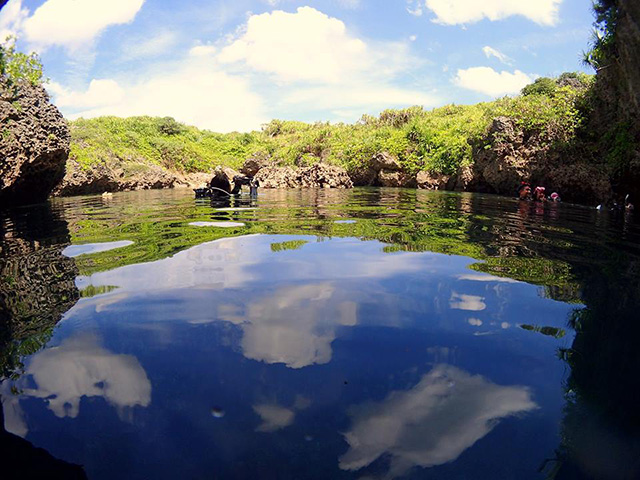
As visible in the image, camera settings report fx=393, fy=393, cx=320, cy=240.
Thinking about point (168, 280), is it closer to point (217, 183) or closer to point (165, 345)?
point (165, 345)

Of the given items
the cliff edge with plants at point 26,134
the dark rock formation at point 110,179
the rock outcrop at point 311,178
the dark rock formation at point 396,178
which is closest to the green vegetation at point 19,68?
the cliff edge with plants at point 26,134

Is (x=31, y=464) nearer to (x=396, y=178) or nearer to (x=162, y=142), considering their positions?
(x=396, y=178)

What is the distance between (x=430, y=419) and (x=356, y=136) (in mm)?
28129

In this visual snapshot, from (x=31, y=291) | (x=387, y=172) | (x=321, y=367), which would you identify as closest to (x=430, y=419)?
(x=321, y=367)

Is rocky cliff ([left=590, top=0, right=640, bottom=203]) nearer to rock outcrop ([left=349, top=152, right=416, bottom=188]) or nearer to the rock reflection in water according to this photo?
the rock reflection in water

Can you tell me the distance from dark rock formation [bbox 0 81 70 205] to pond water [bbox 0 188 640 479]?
Result: 8.18 meters

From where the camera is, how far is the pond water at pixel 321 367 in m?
1.29

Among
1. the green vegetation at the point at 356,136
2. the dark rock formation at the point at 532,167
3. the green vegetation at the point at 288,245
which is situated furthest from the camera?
the green vegetation at the point at 356,136

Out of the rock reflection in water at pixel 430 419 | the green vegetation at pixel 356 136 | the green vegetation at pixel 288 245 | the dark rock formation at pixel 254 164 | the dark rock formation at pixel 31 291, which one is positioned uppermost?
the green vegetation at pixel 356 136

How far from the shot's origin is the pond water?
1.29 metres

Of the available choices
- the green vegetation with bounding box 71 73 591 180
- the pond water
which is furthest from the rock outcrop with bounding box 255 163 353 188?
the pond water

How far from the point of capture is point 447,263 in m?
3.73

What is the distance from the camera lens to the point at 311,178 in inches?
852

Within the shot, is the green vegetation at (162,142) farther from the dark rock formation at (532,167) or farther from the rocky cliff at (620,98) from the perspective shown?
the rocky cliff at (620,98)
